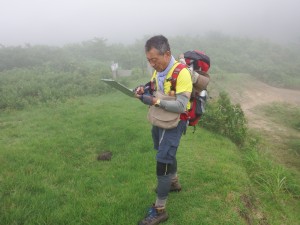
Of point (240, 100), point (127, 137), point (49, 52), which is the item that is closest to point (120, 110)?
point (127, 137)

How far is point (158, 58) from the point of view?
3.99 meters

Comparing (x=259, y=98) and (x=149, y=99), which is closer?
(x=149, y=99)

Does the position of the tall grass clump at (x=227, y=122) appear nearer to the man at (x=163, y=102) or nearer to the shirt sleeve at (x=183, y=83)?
the man at (x=163, y=102)

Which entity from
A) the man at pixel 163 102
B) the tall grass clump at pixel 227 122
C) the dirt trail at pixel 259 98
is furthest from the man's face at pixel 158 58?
the dirt trail at pixel 259 98

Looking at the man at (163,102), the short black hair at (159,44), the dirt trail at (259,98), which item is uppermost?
the short black hair at (159,44)

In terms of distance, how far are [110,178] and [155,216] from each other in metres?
1.76

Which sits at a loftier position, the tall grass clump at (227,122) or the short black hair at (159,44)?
the short black hair at (159,44)

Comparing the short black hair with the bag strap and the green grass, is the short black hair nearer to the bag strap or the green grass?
the bag strap

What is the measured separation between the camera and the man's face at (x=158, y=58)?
13.1 feet

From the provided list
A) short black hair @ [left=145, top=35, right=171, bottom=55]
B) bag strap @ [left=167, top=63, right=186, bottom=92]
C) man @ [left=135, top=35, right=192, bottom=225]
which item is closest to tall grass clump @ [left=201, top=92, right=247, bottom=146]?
man @ [left=135, top=35, right=192, bottom=225]

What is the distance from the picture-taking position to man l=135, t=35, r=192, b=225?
12.9 feet

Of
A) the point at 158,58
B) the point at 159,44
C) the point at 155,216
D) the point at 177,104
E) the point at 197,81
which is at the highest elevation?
the point at 159,44

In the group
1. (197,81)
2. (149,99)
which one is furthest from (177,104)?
(197,81)

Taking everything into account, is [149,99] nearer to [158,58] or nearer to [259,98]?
[158,58]
